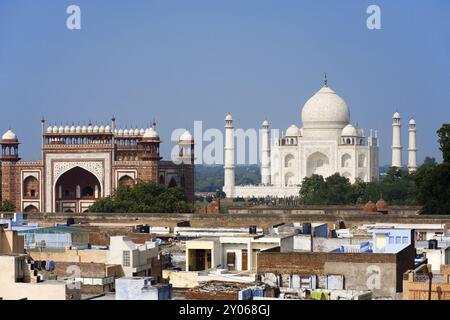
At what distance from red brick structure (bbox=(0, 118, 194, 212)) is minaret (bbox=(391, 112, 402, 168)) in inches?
763

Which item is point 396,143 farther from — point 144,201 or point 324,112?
point 144,201

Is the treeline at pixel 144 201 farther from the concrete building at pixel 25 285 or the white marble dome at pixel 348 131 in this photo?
the white marble dome at pixel 348 131

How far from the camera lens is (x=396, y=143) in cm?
5216

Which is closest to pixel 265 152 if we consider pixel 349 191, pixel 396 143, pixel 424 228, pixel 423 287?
pixel 396 143

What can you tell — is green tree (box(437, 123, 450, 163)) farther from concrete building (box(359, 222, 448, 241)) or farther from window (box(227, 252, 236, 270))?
window (box(227, 252, 236, 270))

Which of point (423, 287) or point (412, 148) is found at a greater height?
point (412, 148)

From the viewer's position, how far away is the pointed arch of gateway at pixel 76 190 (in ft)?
110

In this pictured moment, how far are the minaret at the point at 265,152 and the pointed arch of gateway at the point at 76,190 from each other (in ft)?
67.8

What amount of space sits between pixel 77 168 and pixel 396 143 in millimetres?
21918

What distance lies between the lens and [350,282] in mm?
13227

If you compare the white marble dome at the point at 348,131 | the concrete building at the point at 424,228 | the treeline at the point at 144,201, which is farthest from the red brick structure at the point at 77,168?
the white marble dome at the point at 348,131

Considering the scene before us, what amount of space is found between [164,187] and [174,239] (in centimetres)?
1198
